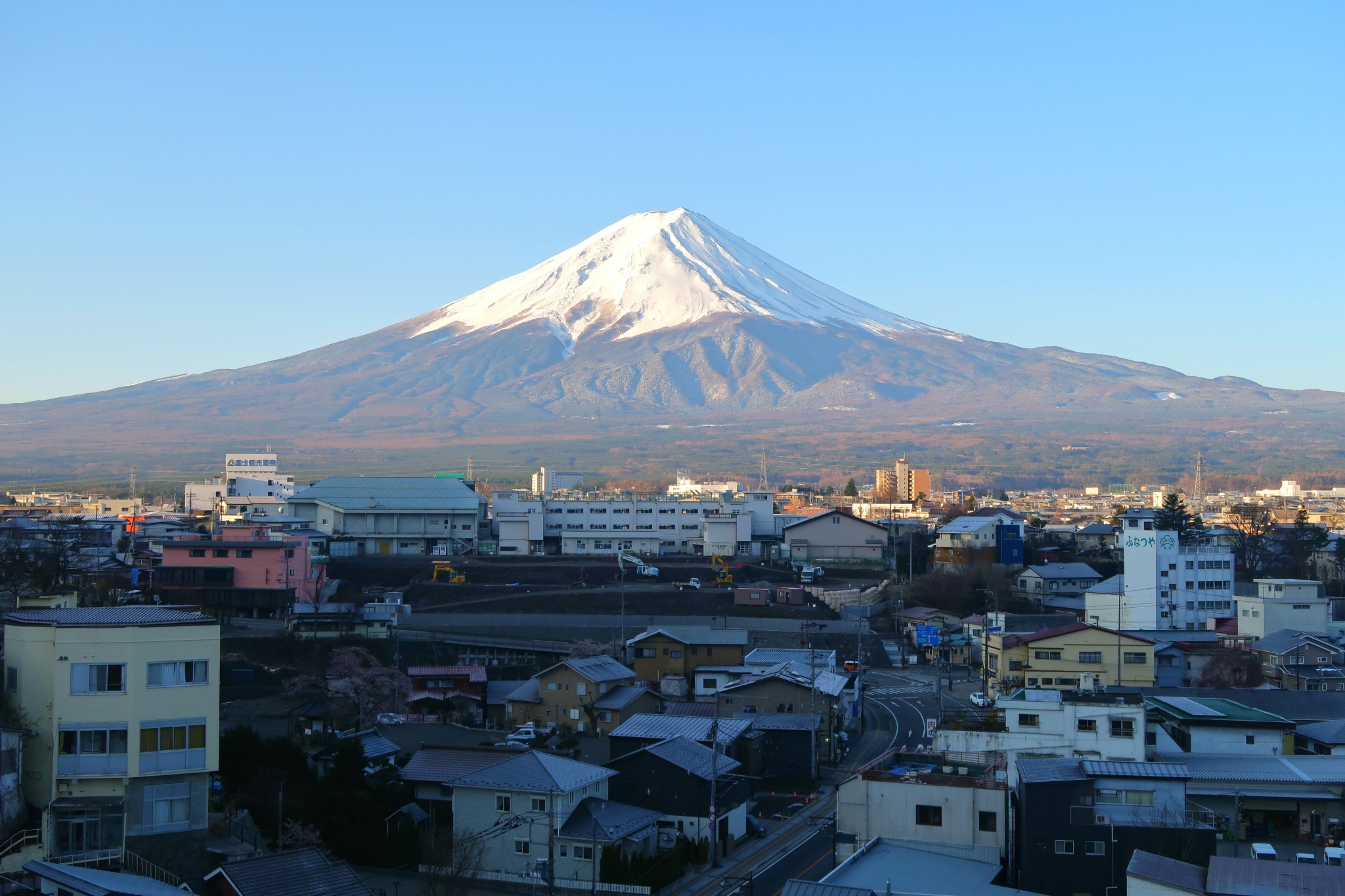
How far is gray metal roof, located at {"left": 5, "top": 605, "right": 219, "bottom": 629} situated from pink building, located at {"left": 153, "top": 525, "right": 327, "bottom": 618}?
19.7 metres

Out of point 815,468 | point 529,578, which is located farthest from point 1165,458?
point 529,578

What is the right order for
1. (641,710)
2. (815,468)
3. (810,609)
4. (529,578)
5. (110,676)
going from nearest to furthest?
(110,676), (641,710), (810,609), (529,578), (815,468)

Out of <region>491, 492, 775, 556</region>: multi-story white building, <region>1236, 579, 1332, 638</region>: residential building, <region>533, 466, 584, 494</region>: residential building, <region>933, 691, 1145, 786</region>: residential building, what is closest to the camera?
<region>933, 691, 1145, 786</region>: residential building

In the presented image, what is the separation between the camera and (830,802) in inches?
698

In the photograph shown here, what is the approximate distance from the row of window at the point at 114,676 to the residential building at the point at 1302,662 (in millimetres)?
19300

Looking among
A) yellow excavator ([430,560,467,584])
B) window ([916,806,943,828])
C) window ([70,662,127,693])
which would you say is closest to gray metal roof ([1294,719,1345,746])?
window ([916,806,943,828])

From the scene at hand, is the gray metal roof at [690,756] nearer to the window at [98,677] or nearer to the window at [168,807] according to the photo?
the window at [168,807]

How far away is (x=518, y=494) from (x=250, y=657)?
961 inches

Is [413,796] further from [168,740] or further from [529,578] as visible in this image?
[529,578]

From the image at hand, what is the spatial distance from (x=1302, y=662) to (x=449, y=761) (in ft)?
53.4

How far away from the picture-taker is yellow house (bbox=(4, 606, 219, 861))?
10203 mm

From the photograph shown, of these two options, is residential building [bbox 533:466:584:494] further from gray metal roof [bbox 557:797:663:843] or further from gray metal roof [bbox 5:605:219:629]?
gray metal roof [bbox 5:605:219:629]

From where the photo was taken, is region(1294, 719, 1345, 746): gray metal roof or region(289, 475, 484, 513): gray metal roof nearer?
region(1294, 719, 1345, 746): gray metal roof

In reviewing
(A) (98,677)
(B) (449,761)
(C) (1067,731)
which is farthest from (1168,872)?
(A) (98,677)
